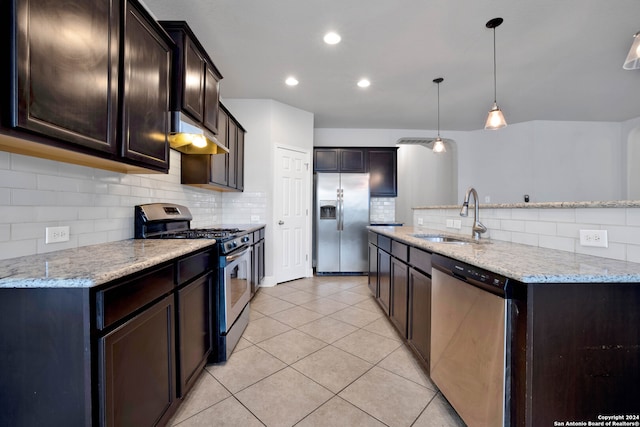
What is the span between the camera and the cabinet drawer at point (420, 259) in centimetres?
168

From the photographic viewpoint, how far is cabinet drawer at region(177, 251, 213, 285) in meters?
1.45

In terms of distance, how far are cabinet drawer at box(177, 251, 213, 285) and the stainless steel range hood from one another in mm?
897

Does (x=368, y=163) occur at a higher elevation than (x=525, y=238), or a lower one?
higher

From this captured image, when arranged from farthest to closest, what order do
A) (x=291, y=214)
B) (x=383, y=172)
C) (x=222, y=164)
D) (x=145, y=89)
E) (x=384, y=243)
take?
(x=383, y=172) < (x=291, y=214) < (x=222, y=164) < (x=384, y=243) < (x=145, y=89)

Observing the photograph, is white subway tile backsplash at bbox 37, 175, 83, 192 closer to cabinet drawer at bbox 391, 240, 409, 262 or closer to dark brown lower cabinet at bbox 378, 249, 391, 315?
cabinet drawer at bbox 391, 240, 409, 262

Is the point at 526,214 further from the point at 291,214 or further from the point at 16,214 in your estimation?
the point at 291,214

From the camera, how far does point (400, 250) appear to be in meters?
2.19

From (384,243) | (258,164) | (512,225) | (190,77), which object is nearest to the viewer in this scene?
(512,225)

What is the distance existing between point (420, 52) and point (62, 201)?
3171 millimetres

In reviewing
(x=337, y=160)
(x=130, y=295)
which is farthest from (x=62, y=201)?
(x=337, y=160)

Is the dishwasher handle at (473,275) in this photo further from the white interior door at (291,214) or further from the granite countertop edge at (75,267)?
the white interior door at (291,214)

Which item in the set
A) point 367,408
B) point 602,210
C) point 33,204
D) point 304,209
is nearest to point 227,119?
point 304,209

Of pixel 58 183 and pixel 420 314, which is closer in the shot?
pixel 58 183

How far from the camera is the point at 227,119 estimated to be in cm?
305
